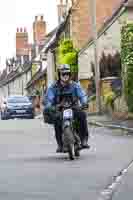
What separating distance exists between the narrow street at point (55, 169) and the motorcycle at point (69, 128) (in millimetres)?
260

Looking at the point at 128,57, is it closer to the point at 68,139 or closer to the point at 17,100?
the point at 68,139

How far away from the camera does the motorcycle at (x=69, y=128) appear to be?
13.3 metres

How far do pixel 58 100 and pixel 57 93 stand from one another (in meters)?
0.13

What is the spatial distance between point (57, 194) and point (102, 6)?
49685 millimetres

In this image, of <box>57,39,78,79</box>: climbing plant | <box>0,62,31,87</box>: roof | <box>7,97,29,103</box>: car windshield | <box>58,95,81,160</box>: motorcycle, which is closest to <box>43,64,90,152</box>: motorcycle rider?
<box>58,95,81,160</box>: motorcycle

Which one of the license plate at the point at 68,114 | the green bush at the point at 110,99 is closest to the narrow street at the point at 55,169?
the license plate at the point at 68,114

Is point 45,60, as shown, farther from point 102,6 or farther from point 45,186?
point 45,186

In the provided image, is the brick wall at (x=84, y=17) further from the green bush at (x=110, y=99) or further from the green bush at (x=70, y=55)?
the green bush at (x=110, y=99)

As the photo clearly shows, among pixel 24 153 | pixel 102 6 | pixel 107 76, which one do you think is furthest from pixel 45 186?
pixel 102 6

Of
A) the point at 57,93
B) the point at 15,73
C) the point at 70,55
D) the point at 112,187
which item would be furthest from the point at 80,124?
the point at 15,73

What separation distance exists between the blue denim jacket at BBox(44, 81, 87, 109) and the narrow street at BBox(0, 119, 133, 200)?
1051 millimetres

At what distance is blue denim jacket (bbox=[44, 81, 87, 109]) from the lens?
1348 cm

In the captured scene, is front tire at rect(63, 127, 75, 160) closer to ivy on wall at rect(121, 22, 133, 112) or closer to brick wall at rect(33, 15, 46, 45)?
ivy on wall at rect(121, 22, 133, 112)

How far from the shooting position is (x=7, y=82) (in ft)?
408
